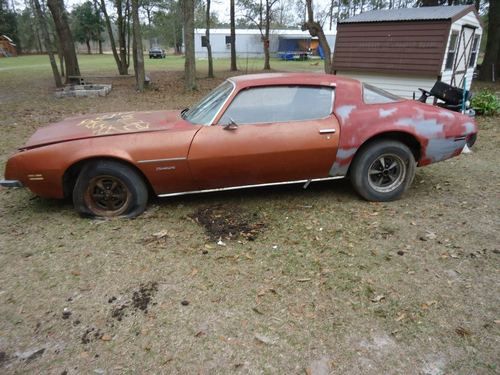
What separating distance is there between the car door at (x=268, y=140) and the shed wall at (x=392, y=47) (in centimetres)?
732

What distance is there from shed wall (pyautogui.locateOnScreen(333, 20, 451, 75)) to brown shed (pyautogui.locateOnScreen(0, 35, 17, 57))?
166 ft

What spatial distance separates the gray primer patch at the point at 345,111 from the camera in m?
3.95

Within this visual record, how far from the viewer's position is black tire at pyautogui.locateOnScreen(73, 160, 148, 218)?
12.2ft

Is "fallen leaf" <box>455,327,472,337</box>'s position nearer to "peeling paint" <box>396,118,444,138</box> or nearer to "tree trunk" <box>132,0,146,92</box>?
"peeling paint" <box>396,118,444,138</box>

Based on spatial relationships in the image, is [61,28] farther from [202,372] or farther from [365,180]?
[202,372]

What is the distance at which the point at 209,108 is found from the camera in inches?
159

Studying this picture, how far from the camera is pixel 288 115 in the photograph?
3947 mm

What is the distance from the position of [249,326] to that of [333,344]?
22.2 inches

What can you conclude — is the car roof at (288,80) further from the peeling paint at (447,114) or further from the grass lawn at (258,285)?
the grass lawn at (258,285)

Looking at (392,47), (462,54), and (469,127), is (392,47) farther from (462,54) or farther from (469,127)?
(469,127)

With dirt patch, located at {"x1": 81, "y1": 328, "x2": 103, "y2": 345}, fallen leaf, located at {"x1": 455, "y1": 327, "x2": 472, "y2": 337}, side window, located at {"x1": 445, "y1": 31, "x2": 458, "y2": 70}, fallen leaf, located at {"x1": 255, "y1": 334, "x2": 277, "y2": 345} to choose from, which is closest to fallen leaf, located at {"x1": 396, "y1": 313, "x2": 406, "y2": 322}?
fallen leaf, located at {"x1": 455, "y1": 327, "x2": 472, "y2": 337}

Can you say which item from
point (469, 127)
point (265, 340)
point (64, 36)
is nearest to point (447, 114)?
point (469, 127)

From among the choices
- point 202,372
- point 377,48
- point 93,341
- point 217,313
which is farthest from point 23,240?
point 377,48

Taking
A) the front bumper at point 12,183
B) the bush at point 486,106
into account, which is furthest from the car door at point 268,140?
the bush at point 486,106
